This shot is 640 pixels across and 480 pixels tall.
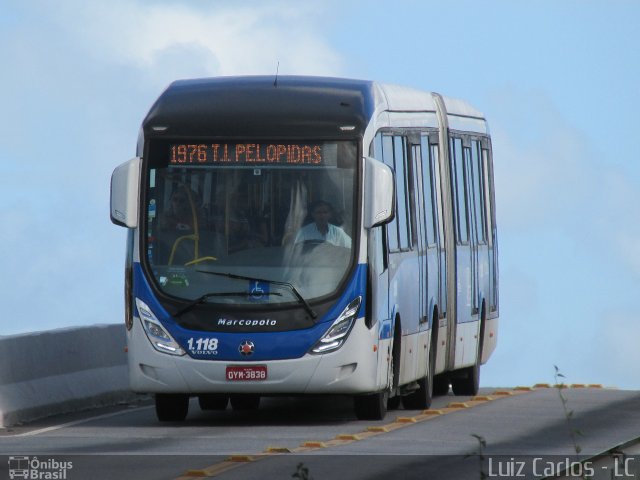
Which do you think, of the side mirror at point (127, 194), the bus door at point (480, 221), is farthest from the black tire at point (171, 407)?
the bus door at point (480, 221)

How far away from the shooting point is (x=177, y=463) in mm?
15641

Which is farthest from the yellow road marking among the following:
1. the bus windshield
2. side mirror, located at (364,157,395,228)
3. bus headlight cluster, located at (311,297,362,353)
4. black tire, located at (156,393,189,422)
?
black tire, located at (156,393,189,422)

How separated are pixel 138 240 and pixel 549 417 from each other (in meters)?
4.82

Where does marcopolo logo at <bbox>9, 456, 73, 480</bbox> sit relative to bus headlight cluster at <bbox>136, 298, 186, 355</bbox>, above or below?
below

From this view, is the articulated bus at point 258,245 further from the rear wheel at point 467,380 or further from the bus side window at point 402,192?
the rear wheel at point 467,380

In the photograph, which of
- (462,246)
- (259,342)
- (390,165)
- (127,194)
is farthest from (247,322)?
(462,246)

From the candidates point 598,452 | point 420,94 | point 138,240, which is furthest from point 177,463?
point 420,94

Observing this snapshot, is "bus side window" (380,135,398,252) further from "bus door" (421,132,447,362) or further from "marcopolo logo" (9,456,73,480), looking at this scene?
"marcopolo logo" (9,456,73,480)

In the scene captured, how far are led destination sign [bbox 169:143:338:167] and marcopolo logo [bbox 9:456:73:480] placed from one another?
505cm

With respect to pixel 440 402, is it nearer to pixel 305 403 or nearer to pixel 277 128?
pixel 305 403

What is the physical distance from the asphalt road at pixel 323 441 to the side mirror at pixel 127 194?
209 cm

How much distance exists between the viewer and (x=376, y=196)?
2000 centimetres

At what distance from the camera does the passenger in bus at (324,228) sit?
65.6ft

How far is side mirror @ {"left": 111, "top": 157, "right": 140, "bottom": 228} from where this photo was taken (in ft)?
66.3
